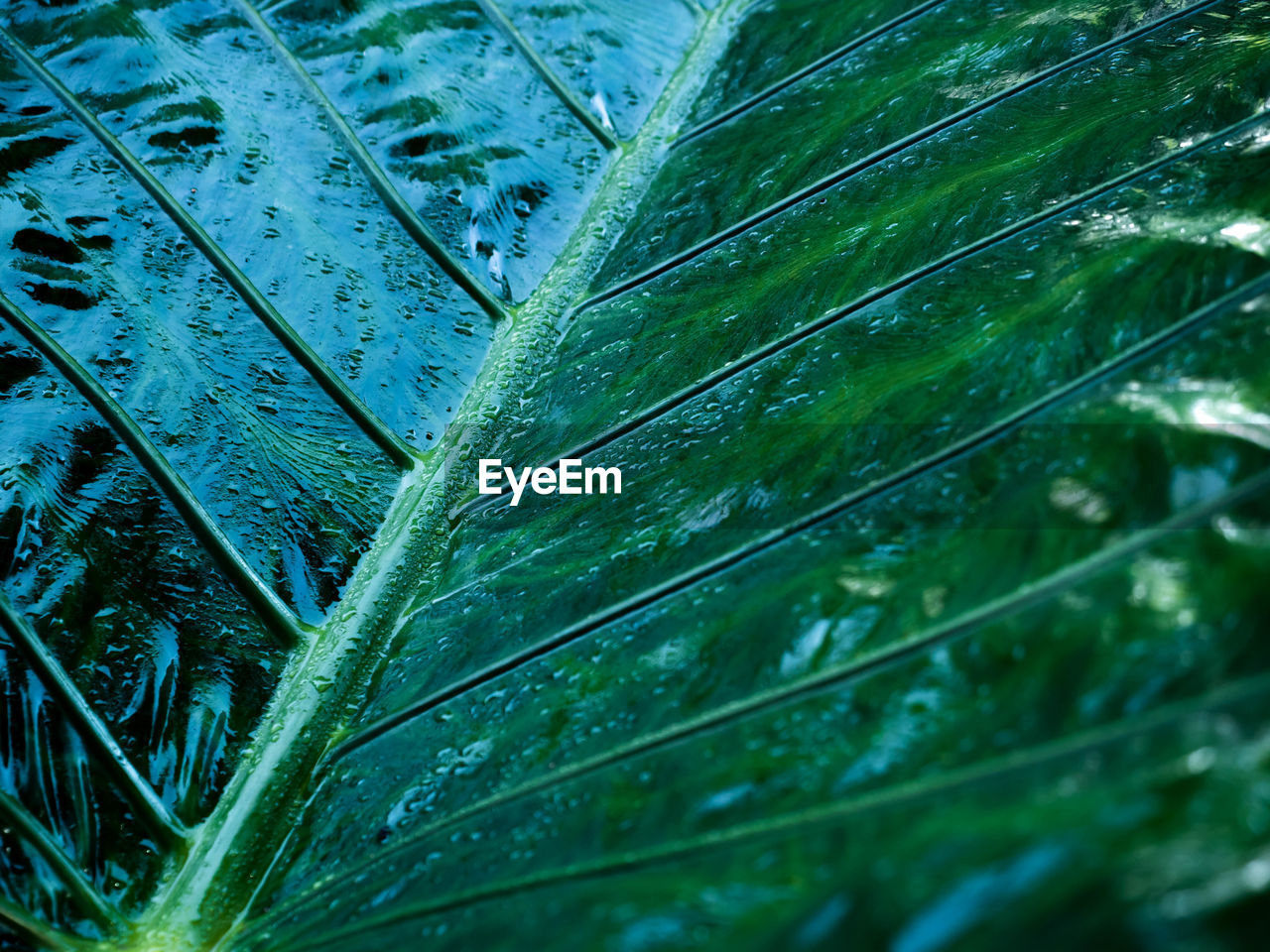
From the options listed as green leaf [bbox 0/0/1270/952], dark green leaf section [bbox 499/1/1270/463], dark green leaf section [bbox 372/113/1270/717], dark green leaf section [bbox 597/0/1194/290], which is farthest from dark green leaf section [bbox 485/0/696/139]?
dark green leaf section [bbox 372/113/1270/717]

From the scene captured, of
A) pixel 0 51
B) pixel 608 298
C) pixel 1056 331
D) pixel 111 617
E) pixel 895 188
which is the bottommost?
pixel 1056 331

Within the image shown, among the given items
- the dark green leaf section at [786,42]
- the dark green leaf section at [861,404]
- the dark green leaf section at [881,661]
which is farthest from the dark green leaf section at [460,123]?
the dark green leaf section at [881,661]

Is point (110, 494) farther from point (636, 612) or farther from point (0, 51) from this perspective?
point (0, 51)

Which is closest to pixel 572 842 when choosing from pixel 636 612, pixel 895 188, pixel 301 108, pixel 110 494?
pixel 636 612

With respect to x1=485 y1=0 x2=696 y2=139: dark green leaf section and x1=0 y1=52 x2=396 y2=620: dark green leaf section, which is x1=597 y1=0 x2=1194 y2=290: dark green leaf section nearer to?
x1=485 y1=0 x2=696 y2=139: dark green leaf section

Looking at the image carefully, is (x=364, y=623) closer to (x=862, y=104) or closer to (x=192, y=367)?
(x=192, y=367)

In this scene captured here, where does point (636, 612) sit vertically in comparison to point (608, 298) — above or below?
below

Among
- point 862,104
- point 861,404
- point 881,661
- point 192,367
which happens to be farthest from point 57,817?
point 862,104
